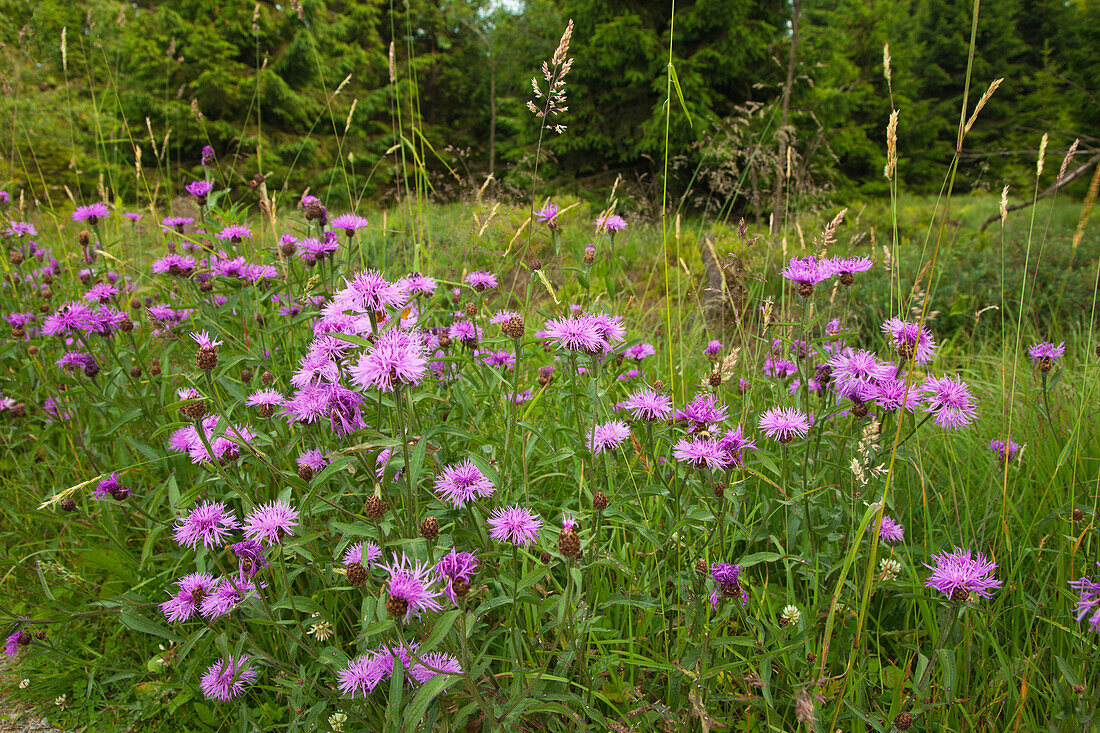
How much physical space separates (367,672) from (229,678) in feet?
1.20

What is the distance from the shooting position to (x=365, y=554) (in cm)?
103

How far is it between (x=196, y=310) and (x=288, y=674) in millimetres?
1249

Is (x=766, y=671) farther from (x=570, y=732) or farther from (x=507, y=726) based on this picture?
Answer: (x=507, y=726)

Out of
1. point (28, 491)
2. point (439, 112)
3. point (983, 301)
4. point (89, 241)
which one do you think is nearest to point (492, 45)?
point (439, 112)

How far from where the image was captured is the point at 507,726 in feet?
3.11

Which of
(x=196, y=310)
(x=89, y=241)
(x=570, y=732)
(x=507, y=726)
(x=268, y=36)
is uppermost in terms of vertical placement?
(x=268, y=36)

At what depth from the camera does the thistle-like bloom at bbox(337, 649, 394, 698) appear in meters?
1.00

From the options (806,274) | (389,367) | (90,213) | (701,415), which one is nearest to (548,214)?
(806,274)

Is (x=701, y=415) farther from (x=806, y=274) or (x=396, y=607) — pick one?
(x=396, y=607)

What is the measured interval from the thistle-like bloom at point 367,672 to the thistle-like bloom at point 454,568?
0.53 feet

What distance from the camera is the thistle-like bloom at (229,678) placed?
1.15 meters

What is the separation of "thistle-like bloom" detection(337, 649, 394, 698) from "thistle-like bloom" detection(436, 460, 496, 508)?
28 cm

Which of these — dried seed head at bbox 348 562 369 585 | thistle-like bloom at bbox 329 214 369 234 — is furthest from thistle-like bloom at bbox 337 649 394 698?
thistle-like bloom at bbox 329 214 369 234

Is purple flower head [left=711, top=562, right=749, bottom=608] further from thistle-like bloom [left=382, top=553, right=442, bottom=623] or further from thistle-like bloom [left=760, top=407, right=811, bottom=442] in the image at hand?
thistle-like bloom [left=382, top=553, right=442, bottom=623]
